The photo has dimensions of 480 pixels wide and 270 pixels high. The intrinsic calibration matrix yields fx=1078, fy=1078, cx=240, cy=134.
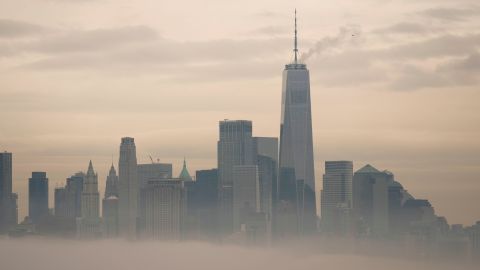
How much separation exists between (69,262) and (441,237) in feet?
217

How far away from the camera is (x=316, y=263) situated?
413 ft

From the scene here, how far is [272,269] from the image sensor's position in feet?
411

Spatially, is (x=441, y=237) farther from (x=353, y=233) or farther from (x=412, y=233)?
(x=353, y=233)

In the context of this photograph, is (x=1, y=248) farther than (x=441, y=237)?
No

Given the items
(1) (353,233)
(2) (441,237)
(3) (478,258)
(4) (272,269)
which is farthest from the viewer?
(1) (353,233)

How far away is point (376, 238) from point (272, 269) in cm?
5934

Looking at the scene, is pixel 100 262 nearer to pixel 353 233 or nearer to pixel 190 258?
pixel 190 258

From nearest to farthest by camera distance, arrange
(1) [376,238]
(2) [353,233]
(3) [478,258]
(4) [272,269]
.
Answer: (4) [272,269] → (3) [478,258] → (1) [376,238] → (2) [353,233]

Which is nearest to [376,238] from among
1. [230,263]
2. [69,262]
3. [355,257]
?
[355,257]

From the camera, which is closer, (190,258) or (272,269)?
(272,269)

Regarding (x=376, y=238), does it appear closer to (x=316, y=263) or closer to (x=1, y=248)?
(x=316, y=263)

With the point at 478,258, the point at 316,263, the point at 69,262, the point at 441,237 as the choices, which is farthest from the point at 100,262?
the point at 441,237

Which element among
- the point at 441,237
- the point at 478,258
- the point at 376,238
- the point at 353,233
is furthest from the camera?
the point at 353,233

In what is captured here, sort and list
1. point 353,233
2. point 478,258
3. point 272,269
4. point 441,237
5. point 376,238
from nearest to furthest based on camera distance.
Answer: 1. point 272,269
2. point 478,258
3. point 441,237
4. point 376,238
5. point 353,233
